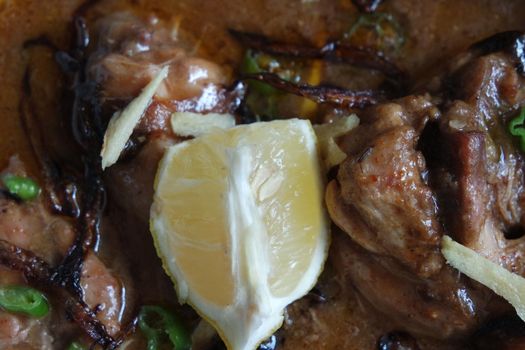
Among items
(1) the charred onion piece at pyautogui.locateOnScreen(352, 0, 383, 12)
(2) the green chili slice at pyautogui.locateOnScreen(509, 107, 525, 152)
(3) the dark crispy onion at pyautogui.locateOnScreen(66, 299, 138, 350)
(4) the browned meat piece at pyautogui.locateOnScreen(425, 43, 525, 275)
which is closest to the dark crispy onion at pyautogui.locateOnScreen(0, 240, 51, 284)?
(3) the dark crispy onion at pyautogui.locateOnScreen(66, 299, 138, 350)

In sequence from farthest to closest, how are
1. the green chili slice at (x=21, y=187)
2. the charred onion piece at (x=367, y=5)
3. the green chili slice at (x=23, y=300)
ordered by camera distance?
the charred onion piece at (x=367, y=5) < the green chili slice at (x=21, y=187) < the green chili slice at (x=23, y=300)

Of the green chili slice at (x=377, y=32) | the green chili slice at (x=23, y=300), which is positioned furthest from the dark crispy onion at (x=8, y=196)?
the green chili slice at (x=377, y=32)

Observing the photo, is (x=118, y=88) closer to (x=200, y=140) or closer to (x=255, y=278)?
(x=200, y=140)

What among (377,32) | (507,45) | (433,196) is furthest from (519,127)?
(377,32)

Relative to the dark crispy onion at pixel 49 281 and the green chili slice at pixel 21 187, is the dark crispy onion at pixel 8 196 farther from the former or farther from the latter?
the dark crispy onion at pixel 49 281

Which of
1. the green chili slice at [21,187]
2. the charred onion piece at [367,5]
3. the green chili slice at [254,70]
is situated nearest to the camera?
the green chili slice at [21,187]

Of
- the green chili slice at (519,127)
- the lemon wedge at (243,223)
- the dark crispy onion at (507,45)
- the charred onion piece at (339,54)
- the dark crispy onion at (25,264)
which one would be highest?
the dark crispy onion at (507,45)

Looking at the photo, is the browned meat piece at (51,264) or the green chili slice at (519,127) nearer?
the green chili slice at (519,127)
